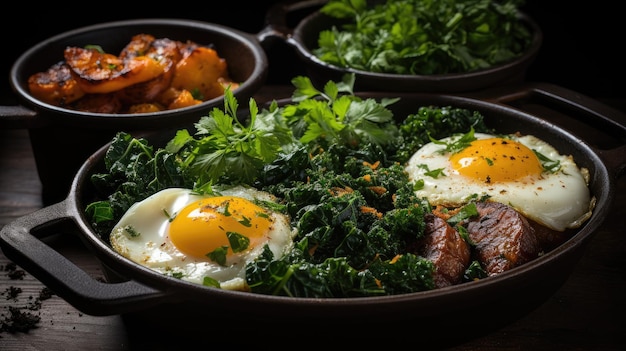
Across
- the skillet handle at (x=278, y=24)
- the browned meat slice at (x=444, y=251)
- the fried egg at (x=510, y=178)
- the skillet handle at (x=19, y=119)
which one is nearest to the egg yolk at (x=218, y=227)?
the browned meat slice at (x=444, y=251)

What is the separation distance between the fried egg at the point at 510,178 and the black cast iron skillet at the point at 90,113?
1.13 meters

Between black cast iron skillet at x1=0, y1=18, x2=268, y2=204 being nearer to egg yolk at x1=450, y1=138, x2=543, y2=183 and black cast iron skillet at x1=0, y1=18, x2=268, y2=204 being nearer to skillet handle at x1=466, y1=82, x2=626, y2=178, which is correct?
egg yolk at x1=450, y1=138, x2=543, y2=183

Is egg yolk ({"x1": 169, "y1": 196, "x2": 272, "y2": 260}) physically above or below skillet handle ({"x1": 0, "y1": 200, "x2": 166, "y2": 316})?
below

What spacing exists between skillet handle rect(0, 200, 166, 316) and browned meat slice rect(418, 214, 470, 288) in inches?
40.0

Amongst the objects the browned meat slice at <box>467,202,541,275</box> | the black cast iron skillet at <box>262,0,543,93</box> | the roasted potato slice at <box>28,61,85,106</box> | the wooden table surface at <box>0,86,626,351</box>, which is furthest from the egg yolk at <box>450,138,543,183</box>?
the roasted potato slice at <box>28,61,85,106</box>

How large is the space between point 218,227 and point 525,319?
1344mm

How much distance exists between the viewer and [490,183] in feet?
11.4

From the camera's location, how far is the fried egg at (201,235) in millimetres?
2830

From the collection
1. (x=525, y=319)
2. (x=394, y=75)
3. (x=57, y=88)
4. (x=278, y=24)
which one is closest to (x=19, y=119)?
(x=57, y=88)

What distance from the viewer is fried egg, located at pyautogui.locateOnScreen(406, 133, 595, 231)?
3316 mm

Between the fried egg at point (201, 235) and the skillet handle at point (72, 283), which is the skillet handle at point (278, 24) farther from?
the skillet handle at point (72, 283)

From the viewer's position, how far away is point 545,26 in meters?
6.10

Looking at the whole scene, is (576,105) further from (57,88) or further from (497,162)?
(57,88)

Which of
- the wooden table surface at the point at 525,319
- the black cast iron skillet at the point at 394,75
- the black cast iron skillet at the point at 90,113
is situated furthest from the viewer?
the black cast iron skillet at the point at 394,75
